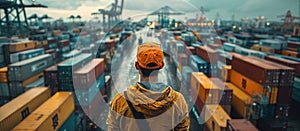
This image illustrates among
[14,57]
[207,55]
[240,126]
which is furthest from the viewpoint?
[14,57]

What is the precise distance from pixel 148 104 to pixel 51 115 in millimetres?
12136

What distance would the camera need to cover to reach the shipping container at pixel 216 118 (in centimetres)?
1315

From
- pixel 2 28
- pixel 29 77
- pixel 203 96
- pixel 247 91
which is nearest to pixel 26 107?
pixel 29 77

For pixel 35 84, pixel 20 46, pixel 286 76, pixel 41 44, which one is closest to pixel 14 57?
pixel 20 46

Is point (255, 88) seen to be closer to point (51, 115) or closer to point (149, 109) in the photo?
point (51, 115)

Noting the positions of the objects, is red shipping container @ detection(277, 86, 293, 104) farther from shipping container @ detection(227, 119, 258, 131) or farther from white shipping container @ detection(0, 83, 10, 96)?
white shipping container @ detection(0, 83, 10, 96)

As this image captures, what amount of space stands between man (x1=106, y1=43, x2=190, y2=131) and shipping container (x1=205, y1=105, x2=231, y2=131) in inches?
477

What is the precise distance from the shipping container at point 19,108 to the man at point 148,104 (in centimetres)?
1226

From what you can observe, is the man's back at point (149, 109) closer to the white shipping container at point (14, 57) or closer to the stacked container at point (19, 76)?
the stacked container at point (19, 76)

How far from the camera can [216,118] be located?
13.9 metres

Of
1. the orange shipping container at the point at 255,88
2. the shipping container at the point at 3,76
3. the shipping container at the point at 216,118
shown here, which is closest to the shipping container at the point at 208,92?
the shipping container at the point at 216,118

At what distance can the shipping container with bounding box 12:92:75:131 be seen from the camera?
10.9 metres

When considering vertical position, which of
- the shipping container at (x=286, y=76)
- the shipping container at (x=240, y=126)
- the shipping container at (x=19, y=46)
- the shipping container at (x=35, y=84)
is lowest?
the shipping container at (x=240, y=126)

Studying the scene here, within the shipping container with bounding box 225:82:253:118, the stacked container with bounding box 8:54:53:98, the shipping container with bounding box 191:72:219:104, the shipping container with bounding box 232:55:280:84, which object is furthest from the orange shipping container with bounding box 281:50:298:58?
the stacked container with bounding box 8:54:53:98
